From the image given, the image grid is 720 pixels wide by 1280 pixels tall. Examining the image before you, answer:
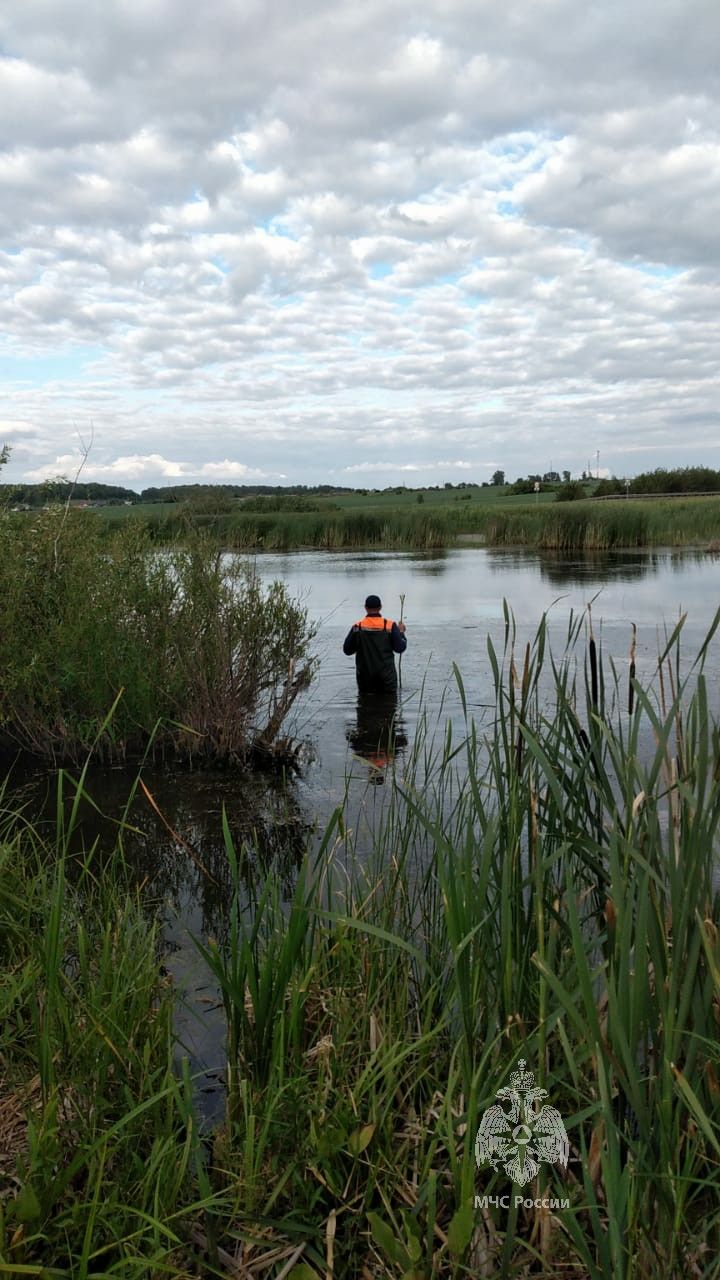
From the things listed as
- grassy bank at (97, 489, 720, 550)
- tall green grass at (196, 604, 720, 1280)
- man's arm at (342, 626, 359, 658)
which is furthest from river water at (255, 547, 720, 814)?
grassy bank at (97, 489, 720, 550)

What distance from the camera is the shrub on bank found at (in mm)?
9414

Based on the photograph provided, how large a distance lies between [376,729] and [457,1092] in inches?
335

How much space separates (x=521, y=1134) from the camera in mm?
2443

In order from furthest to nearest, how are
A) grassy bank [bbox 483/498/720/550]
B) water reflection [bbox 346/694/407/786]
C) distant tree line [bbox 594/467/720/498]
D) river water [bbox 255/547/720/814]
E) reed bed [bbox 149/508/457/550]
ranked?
distant tree line [bbox 594/467/720/498], reed bed [bbox 149/508/457/550], grassy bank [bbox 483/498/720/550], river water [bbox 255/547/720/814], water reflection [bbox 346/694/407/786]

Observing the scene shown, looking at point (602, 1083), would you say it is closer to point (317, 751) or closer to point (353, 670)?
point (317, 751)

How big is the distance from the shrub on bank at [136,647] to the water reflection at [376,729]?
1.00m

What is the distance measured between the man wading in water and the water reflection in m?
0.26

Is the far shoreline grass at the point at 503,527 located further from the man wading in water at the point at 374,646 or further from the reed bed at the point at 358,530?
the man wading in water at the point at 374,646

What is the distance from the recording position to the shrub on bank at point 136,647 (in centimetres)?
941

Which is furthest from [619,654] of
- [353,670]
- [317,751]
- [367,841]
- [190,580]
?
[367,841]

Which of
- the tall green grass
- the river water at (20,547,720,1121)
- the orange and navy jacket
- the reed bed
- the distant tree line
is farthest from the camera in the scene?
the distant tree line

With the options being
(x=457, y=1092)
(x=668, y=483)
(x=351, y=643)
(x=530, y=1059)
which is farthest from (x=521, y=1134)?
(x=668, y=483)

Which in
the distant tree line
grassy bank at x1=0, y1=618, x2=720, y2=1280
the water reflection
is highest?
the distant tree line

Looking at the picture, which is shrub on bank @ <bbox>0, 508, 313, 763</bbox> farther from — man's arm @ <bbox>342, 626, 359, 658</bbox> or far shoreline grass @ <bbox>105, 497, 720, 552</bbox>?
far shoreline grass @ <bbox>105, 497, 720, 552</bbox>
